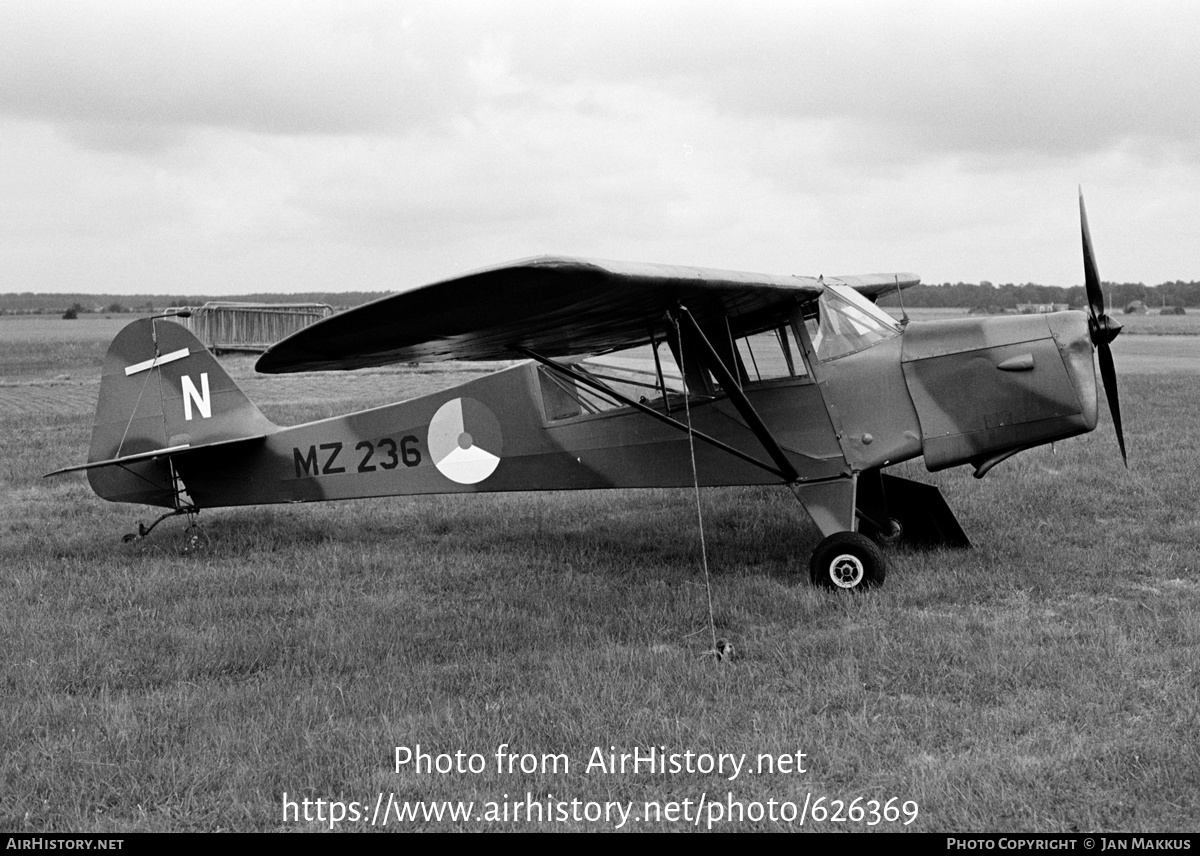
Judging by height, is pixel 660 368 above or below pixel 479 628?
above

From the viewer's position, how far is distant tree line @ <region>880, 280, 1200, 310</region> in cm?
4151

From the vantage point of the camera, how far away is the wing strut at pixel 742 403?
20.5 feet

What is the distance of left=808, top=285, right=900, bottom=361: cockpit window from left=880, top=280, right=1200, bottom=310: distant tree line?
24.8 meters

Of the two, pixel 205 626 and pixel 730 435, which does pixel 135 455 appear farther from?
pixel 730 435

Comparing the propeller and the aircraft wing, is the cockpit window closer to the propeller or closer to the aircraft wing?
the aircraft wing

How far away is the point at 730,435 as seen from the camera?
754 centimetres

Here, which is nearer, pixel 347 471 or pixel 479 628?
pixel 479 628

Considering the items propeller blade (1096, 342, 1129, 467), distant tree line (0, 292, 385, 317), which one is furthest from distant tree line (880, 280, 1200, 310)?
distant tree line (0, 292, 385, 317)

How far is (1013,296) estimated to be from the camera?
1924 inches

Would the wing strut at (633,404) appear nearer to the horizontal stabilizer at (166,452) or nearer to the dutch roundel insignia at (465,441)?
the dutch roundel insignia at (465,441)

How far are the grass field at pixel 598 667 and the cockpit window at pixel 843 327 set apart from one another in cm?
172

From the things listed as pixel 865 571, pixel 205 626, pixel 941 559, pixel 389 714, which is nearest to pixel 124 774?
pixel 389 714
